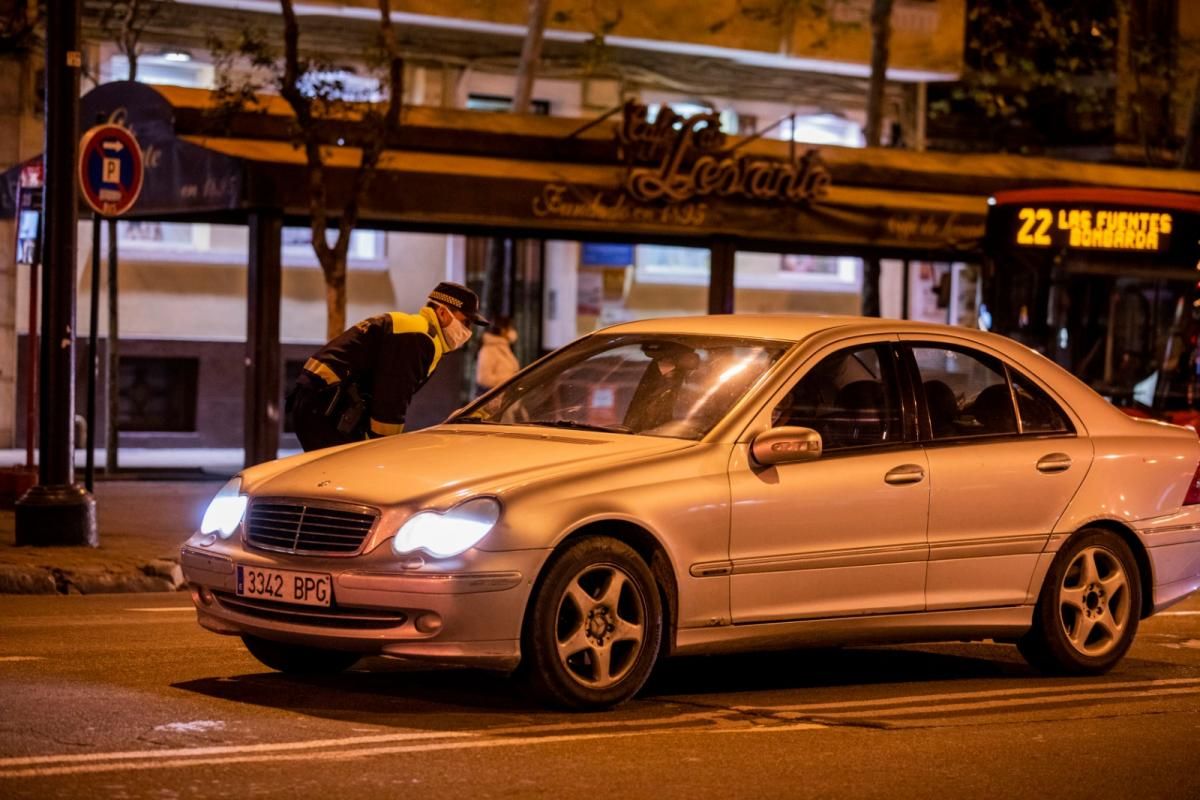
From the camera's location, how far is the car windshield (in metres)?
8.41

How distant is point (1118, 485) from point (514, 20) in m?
18.2

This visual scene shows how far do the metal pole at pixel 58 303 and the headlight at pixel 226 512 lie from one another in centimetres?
538

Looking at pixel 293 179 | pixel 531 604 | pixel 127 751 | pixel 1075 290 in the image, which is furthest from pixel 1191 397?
pixel 127 751

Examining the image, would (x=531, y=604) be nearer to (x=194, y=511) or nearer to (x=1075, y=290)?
(x=194, y=511)

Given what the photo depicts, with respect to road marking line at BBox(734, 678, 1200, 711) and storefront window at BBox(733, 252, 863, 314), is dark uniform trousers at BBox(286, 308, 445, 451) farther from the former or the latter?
storefront window at BBox(733, 252, 863, 314)

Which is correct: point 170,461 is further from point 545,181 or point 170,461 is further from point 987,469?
point 987,469

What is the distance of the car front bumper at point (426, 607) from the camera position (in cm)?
734

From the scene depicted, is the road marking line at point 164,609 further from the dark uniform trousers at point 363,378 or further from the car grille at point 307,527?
the car grille at point 307,527

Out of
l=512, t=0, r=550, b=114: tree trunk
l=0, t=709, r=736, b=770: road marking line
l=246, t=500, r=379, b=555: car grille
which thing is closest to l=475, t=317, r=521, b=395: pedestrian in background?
l=512, t=0, r=550, b=114: tree trunk

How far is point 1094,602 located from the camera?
30.7 ft

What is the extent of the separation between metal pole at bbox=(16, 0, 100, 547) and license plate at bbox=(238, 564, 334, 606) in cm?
593

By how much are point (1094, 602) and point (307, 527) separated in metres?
3.70

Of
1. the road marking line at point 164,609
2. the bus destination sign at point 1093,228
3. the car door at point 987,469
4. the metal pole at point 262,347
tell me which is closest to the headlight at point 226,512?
the car door at point 987,469

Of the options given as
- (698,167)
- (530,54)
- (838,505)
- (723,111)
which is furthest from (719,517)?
(723,111)
